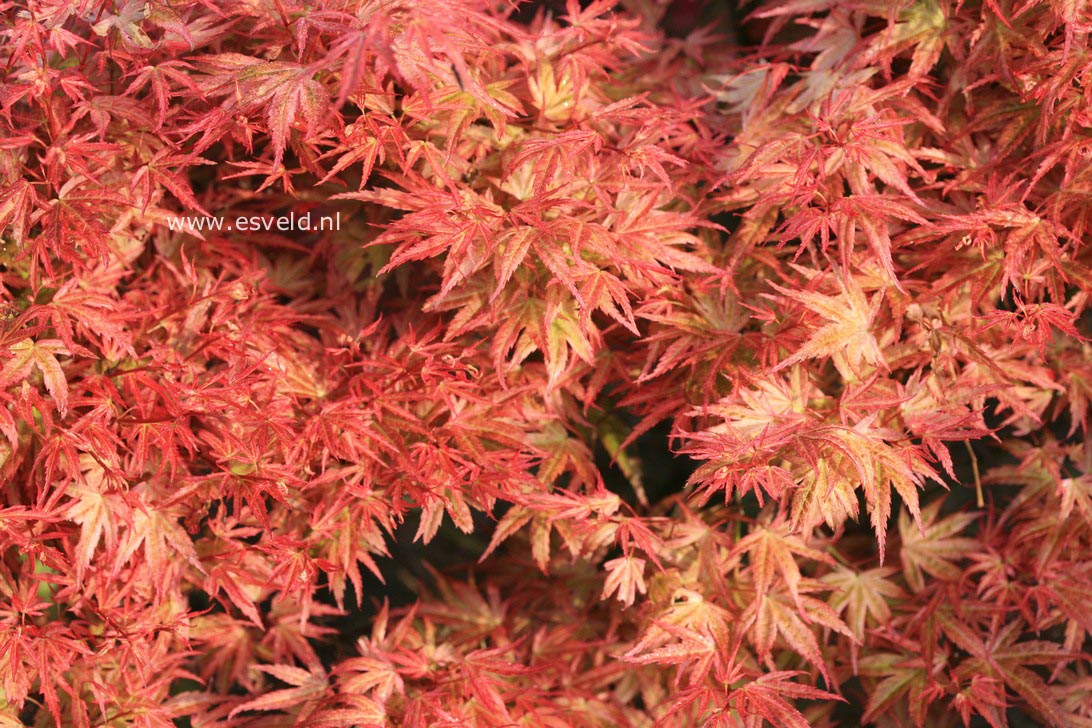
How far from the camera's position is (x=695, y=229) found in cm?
158

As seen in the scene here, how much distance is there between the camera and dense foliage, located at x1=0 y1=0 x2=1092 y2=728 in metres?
1.22

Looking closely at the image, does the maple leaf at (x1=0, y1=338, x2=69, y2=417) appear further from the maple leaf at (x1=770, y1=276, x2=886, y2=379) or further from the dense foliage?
the maple leaf at (x1=770, y1=276, x2=886, y2=379)

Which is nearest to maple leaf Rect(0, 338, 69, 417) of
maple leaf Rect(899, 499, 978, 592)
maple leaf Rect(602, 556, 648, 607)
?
maple leaf Rect(602, 556, 648, 607)

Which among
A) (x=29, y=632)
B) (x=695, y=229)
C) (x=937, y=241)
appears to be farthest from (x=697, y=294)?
(x=29, y=632)

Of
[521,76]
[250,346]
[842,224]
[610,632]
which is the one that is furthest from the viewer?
[610,632]

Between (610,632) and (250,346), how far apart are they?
2.47 feet

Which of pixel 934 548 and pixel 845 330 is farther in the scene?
pixel 934 548

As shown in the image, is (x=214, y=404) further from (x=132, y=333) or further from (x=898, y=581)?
(x=898, y=581)

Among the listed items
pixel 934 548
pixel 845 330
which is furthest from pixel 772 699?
pixel 845 330

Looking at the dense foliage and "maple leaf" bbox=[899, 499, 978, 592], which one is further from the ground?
the dense foliage

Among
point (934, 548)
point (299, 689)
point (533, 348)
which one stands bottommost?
point (299, 689)

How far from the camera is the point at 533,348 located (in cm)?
129

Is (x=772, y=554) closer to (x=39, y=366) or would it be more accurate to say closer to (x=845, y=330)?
(x=845, y=330)

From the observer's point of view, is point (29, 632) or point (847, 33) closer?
point (29, 632)
